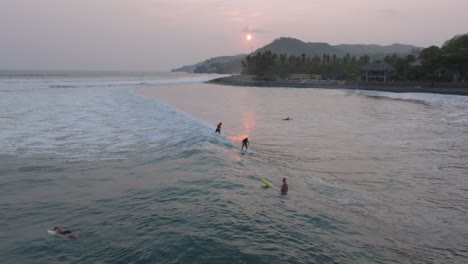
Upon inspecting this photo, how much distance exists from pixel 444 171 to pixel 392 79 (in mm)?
87504

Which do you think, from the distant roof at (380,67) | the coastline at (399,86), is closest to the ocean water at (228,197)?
the coastline at (399,86)

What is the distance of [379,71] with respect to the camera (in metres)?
94.4

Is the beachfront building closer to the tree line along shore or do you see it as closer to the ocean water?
the tree line along shore

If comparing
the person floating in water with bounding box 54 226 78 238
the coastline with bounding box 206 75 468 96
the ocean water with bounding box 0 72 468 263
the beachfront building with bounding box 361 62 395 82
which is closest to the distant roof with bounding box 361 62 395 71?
the beachfront building with bounding box 361 62 395 82

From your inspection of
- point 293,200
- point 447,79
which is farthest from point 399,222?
point 447,79

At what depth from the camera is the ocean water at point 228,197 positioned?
8.57 meters

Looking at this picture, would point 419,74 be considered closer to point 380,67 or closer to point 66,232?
point 380,67

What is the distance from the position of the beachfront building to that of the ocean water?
74.7 metres

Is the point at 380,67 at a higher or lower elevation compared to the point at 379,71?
higher

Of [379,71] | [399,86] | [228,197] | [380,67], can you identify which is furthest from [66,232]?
[379,71]

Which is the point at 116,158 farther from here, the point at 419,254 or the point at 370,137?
the point at 370,137

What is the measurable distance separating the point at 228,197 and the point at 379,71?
3716 inches

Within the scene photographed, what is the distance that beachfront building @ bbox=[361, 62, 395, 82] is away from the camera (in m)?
92.3

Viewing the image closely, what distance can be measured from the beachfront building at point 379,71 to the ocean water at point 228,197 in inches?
2941
